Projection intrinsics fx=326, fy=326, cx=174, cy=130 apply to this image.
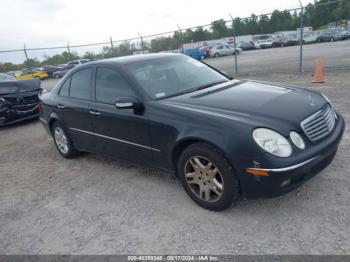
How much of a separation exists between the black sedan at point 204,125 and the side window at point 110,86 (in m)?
0.01

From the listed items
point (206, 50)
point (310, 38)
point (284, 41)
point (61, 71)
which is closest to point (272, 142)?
point (61, 71)

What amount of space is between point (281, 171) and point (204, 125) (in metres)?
0.83

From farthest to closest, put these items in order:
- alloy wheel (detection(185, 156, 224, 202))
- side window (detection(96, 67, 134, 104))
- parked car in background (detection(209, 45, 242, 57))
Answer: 1. parked car in background (detection(209, 45, 242, 57))
2. side window (detection(96, 67, 134, 104))
3. alloy wheel (detection(185, 156, 224, 202))

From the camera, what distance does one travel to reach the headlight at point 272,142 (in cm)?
289

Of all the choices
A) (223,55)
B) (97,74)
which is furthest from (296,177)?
(223,55)

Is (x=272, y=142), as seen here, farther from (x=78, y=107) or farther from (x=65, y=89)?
(x=65, y=89)

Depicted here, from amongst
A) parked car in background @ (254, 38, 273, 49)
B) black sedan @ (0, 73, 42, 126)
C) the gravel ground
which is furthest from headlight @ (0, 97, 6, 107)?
parked car in background @ (254, 38, 273, 49)

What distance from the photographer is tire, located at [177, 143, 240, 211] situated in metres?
3.09

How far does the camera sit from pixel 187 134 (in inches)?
129

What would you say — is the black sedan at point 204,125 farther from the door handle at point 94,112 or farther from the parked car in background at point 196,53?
the parked car in background at point 196,53

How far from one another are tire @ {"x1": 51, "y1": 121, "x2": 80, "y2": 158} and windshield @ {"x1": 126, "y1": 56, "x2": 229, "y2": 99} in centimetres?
192

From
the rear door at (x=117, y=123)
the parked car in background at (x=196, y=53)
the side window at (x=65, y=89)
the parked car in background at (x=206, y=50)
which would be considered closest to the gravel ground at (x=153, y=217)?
the rear door at (x=117, y=123)

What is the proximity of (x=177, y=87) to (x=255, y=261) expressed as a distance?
2222 millimetres

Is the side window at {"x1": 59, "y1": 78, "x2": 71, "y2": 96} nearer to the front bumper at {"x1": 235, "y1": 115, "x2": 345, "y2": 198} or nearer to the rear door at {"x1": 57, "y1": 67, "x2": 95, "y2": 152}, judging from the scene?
the rear door at {"x1": 57, "y1": 67, "x2": 95, "y2": 152}
